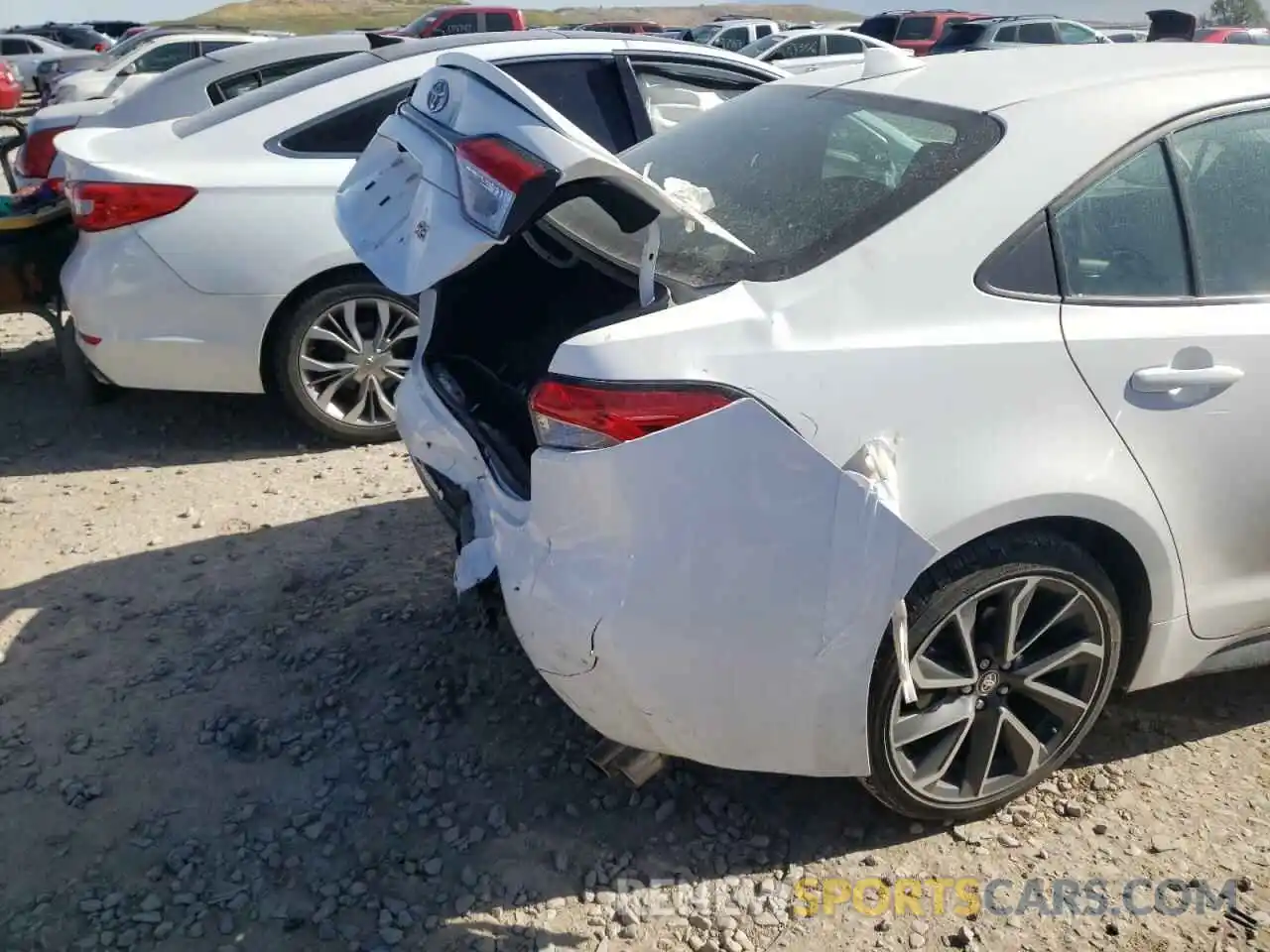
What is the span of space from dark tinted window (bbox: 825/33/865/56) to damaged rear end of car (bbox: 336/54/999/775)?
66.3ft

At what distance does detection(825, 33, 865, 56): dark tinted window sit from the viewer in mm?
21406

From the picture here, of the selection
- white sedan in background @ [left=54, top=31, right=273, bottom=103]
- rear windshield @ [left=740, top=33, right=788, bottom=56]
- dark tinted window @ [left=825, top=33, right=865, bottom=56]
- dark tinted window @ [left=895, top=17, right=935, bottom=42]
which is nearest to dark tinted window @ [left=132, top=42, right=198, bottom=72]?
white sedan in background @ [left=54, top=31, right=273, bottom=103]

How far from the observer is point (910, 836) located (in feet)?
8.88

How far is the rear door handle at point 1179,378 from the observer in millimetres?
2447

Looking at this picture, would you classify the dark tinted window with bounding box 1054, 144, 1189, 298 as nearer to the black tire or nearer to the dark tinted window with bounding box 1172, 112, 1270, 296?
the dark tinted window with bounding box 1172, 112, 1270, 296

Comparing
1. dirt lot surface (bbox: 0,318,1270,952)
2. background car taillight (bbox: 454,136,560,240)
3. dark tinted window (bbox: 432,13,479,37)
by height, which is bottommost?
dirt lot surface (bbox: 0,318,1270,952)

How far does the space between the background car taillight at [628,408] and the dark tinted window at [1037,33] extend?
2134cm

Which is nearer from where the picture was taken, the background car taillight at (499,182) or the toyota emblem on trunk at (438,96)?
the background car taillight at (499,182)

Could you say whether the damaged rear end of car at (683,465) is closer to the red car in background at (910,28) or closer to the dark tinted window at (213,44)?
the dark tinted window at (213,44)

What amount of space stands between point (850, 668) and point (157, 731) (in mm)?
1928

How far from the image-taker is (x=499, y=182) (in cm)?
230

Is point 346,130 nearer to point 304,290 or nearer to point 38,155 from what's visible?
point 304,290

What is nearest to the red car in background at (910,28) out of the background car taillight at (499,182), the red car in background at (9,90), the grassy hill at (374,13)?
the red car in background at (9,90)

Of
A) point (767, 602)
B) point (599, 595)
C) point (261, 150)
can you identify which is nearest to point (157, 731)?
point (599, 595)
